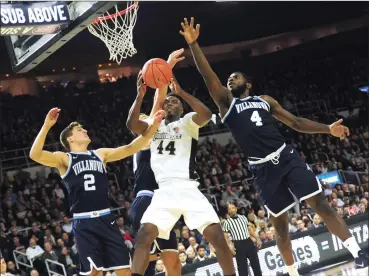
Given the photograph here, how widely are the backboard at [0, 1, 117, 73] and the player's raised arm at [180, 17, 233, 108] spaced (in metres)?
1.32

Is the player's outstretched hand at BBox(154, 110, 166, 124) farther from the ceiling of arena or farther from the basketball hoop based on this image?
the ceiling of arena

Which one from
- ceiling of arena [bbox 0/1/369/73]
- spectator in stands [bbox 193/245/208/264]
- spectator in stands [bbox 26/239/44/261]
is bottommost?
spectator in stands [bbox 193/245/208/264]

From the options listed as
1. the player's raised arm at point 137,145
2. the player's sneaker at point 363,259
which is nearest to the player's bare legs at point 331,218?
the player's sneaker at point 363,259

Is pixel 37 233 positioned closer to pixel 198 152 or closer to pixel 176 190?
pixel 198 152

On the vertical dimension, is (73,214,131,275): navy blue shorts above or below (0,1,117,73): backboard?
below

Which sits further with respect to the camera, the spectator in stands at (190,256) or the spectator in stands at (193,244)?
the spectator in stands at (193,244)

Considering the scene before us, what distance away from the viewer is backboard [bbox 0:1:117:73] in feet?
25.2

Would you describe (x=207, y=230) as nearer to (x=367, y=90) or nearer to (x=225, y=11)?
(x=225, y=11)

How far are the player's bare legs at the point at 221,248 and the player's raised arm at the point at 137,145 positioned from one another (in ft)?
3.48

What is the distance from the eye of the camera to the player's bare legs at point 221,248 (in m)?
6.01

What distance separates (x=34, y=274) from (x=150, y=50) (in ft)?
51.9

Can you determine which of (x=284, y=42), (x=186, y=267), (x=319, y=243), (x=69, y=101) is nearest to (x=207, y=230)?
(x=186, y=267)

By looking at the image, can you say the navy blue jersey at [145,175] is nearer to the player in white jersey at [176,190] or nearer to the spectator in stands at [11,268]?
the player in white jersey at [176,190]

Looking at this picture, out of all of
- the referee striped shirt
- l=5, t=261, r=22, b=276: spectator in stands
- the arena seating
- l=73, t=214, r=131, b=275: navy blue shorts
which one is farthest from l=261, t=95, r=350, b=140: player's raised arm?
l=5, t=261, r=22, b=276: spectator in stands
